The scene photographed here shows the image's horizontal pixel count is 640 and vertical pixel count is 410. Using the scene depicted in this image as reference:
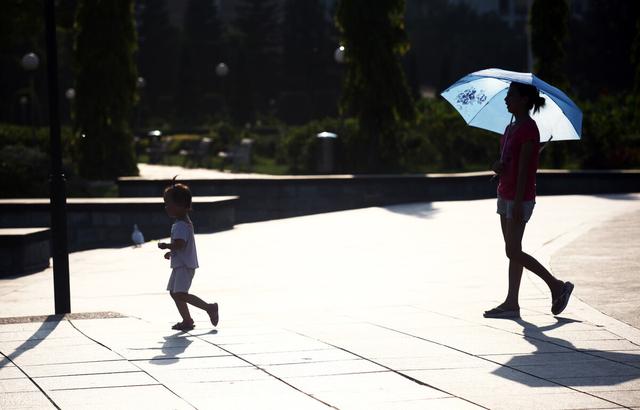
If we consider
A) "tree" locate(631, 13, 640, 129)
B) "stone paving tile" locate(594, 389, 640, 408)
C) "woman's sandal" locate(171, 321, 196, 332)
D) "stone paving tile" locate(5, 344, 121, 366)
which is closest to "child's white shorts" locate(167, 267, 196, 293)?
"woman's sandal" locate(171, 321, 196, 332)

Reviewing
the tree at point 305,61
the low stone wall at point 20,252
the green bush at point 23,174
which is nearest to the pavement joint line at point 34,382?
the low stone wall at point 20,252

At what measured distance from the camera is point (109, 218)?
58.6ft

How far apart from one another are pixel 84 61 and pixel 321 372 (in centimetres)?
2238

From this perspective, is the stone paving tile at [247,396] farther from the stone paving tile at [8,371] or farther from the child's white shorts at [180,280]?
the child's white shorts at [180,280]

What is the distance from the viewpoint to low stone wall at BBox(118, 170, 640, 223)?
21.9 meters

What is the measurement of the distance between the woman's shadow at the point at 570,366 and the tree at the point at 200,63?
6445 centimetres

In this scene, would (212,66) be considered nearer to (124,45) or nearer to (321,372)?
(124,45)

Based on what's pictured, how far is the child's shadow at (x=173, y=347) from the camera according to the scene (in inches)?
288

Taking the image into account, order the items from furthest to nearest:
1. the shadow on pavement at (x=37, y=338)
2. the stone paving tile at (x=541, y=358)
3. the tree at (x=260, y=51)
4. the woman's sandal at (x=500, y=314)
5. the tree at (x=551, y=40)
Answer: the tree at (x=260, y=51)
the tree at (x=551, y=40)
the woman's sandal at (x=500, y=314)
the shadow on pavement at (x=37, y=338)
the stone paving tile at (x=541, y=358)

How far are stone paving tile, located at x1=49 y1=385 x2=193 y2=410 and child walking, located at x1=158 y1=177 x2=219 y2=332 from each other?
2237mm

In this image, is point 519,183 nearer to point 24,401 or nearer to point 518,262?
point 518,262

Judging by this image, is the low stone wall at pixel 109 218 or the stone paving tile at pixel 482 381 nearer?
the stone paving tile at pixel 482 381

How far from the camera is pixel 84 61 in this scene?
2800cm

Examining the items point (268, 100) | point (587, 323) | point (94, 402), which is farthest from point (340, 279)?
point (268, 100)
